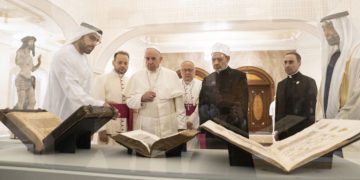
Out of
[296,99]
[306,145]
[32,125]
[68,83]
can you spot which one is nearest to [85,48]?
[68,83]

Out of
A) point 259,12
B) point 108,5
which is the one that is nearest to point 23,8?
point 108,5

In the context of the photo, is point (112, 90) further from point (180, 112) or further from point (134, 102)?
point (180, 112)

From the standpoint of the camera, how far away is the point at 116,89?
158cm

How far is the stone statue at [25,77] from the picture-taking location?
71.6 inches

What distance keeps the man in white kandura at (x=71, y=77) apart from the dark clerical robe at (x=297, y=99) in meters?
0.94

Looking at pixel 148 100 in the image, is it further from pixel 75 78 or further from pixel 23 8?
pixel 23 8

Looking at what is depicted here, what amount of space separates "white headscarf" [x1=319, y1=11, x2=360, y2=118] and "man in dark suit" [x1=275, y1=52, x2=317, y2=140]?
0.18ft

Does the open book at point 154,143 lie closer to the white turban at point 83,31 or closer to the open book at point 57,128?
the open book at point 57,128

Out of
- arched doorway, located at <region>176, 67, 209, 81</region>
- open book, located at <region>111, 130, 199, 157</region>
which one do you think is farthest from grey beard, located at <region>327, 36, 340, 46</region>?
open book, located at <region>111, 130, 199, 157</region>

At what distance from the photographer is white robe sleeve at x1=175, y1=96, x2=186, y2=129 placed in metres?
1.50

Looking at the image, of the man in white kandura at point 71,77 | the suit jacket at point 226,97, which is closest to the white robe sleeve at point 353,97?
the suit jacket at point 226,97

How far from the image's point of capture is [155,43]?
1.67 m

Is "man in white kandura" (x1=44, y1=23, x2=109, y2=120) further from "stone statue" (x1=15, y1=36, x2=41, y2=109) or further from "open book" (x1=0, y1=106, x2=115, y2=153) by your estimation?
"open book" (x1=0, y1=106, x2=115, y2=153)

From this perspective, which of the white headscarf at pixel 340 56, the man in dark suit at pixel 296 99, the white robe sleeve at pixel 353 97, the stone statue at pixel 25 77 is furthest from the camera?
the stone statue at pixel 25 77
